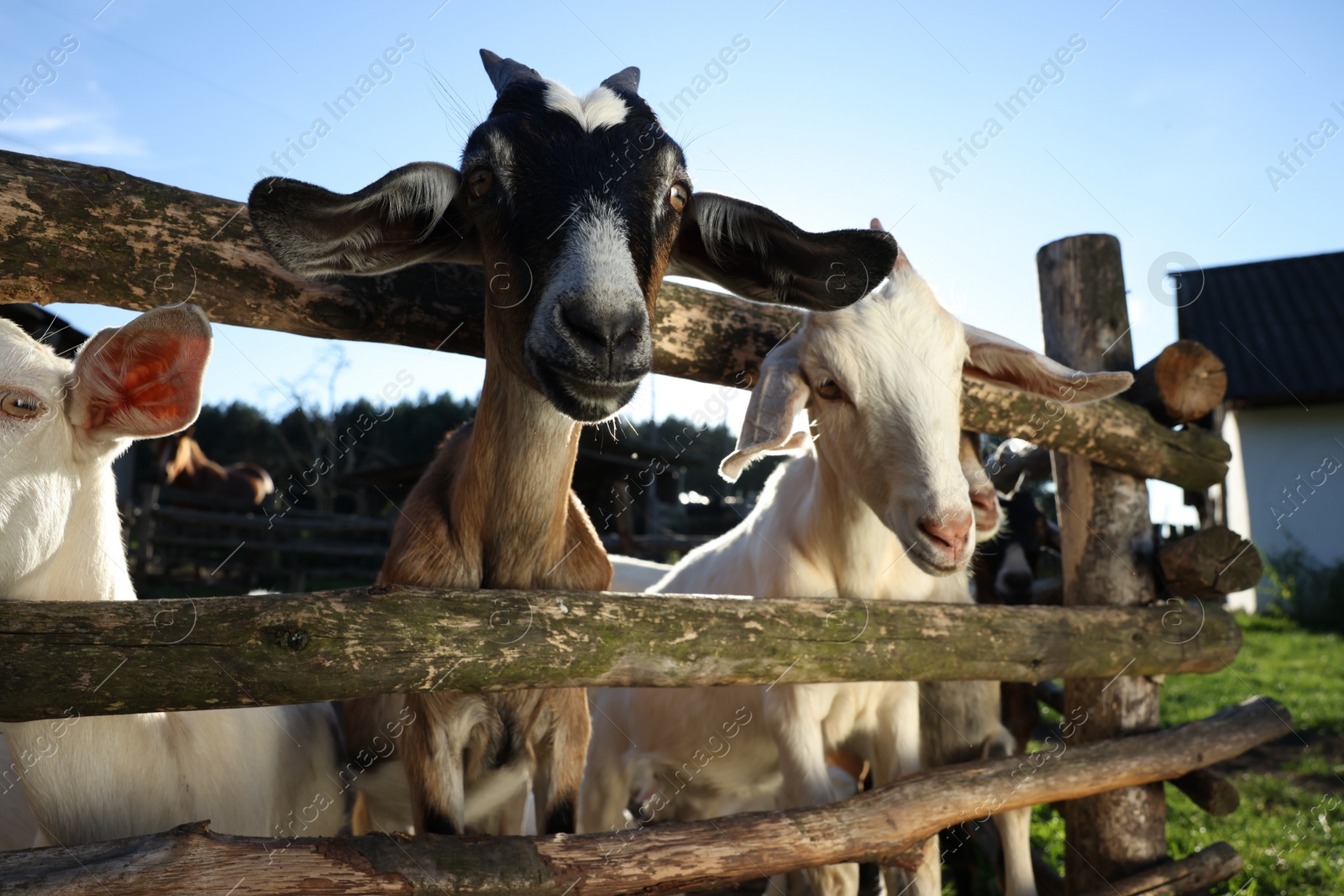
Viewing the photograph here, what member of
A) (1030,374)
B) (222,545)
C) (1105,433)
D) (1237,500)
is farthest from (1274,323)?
(222,545)

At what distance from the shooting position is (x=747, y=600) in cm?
249

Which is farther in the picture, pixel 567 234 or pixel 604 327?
pixel 567 234

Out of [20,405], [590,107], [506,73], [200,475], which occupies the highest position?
[200,475]

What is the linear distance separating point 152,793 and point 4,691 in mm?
672

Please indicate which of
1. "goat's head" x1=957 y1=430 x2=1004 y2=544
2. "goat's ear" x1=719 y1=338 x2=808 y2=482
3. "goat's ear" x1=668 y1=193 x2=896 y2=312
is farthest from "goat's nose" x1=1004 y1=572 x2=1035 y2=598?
"goat's ear" x1=668 y1=193 x2=896 y2=312

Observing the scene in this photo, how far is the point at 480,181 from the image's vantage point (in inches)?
88.8

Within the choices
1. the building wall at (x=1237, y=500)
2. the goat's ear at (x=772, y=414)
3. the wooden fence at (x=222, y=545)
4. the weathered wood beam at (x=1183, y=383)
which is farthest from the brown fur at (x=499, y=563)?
the building wall at (x=1237, y=500)

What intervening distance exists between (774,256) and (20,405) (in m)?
1.90

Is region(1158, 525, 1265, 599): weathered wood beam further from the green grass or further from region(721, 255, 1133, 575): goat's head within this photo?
the green grass

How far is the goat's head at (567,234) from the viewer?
77.4 inches

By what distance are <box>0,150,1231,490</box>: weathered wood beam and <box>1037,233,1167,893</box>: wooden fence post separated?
5.35ft

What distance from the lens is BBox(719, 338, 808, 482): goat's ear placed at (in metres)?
2.54

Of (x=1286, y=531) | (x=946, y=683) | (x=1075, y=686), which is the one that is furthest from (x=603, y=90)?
(x=1286, y=531)

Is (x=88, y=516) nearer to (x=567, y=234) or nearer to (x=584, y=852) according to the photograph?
(x=567, y=234)
